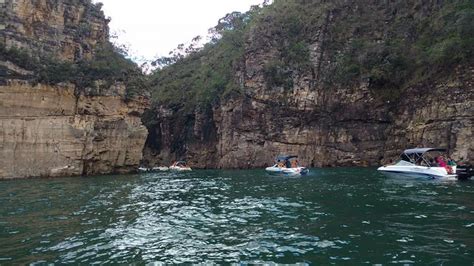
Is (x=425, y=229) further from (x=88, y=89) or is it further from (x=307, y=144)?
(x=307, y=144)

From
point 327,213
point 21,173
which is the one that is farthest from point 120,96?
point 327,213

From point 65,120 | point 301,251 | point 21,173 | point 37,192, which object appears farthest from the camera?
point 65,120

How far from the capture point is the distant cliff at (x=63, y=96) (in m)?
38.8

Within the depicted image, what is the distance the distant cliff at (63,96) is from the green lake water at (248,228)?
19.5m

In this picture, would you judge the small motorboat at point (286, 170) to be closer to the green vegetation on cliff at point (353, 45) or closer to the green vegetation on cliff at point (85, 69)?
the green vegetation on cliff at point (85, 69)

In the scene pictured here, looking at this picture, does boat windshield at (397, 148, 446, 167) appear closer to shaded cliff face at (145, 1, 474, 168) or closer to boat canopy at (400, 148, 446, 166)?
boat canopy at (400, 148, 446, 166)

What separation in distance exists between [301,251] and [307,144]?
4960 centimetres

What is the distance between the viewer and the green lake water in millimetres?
9883

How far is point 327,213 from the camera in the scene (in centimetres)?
1541

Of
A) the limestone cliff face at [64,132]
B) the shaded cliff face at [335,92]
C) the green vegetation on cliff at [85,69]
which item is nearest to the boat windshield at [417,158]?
the shaded cliff face at [335,92]

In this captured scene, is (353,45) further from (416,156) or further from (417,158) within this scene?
(417,158)

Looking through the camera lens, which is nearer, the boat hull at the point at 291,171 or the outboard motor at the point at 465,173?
the outboard motor at the point at 465,173

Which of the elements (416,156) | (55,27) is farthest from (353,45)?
(55,27)

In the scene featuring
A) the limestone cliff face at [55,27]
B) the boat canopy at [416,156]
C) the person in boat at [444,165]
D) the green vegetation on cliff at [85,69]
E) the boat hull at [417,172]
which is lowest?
the boat hull at [417,172]
